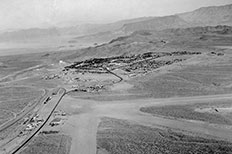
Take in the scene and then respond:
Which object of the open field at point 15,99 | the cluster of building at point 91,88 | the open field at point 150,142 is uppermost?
the cluster of building at point 91,88

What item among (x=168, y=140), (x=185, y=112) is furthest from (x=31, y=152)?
Result: (x=185, y=112)

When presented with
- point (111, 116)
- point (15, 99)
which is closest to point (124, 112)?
point (111, 116)

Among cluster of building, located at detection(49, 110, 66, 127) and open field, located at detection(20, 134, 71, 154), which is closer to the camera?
open field, located at detection(20, 134, 71, 154)

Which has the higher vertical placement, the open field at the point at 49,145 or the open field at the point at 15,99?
the open field at the point at 15,99

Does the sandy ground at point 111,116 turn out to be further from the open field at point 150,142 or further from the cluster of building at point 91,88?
the cluster of building at point 91,88

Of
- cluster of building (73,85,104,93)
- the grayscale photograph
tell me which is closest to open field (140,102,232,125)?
the grayscale photograph

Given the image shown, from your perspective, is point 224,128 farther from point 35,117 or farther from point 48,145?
point 35,117

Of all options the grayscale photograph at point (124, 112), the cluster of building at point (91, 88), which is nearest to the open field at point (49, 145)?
the grayscale photograph at point (124, 112)

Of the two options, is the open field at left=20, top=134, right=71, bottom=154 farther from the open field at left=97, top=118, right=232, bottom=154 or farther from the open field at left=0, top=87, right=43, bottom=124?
the open field at left=0, top=87, right=43, bottom=124

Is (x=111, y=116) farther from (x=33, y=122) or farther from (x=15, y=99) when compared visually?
(x=15, y=99)
